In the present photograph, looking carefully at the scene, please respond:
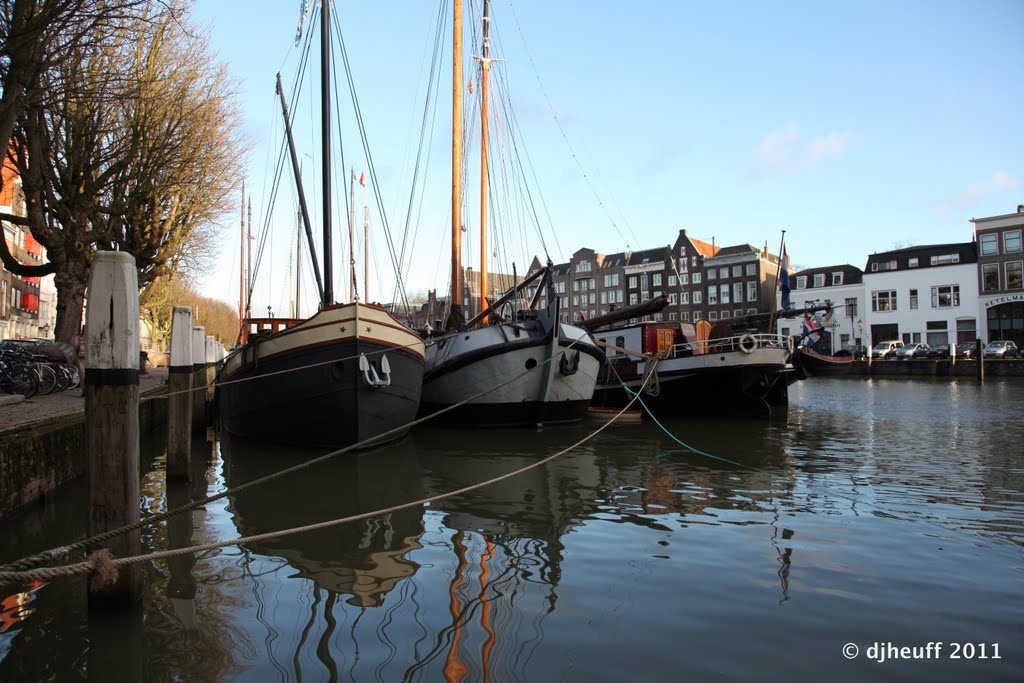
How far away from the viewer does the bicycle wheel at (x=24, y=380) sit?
43.1 ft

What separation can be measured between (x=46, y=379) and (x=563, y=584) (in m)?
13.8

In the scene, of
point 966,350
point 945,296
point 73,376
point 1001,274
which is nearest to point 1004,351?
point 966,350

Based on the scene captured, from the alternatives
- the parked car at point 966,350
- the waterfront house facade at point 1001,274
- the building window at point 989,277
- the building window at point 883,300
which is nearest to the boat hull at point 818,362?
the parked car at point 966,350

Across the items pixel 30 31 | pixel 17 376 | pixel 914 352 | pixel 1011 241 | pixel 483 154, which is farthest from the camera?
pixel 1011 241

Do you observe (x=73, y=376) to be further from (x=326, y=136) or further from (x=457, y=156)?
(x=457, y=156)

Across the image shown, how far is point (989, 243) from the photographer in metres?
55.3

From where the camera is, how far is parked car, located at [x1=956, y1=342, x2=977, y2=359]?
155 ft

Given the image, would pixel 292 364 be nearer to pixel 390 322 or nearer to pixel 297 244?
pixel 390 322

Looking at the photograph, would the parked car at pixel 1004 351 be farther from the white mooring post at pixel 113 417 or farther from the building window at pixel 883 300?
the white mooring post at pixel 113 417

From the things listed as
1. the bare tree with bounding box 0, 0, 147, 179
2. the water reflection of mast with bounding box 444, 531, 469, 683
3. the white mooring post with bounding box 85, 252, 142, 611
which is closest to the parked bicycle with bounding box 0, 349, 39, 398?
the bare tree with bounding box 0, 0, 147, 179

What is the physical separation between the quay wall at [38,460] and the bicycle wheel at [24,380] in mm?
5187

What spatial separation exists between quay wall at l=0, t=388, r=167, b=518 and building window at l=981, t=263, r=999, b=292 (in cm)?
6424

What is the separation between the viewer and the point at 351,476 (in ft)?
31.2

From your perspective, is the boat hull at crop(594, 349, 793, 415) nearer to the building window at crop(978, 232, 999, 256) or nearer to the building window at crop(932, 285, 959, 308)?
the building window at crop(978, 232, 999, 256)
